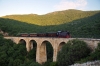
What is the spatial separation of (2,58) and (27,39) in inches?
386

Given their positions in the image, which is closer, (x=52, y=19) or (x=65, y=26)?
(x=65, y=26)

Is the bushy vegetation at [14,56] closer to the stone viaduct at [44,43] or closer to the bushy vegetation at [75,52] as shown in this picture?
the stone viaduct at [44,43]

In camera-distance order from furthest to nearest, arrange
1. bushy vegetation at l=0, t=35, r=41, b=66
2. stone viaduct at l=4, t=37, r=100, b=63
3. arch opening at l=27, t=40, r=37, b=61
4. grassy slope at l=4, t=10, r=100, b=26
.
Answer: grassy slope at l=4, t=10, r=100, b=26 < arch opening at l=27, t=40, r=37, b=61 < bushy vegetation at l=0, t=35, r=41, b=66 < stone viaduct at l=4, t=37, r=100, b=63

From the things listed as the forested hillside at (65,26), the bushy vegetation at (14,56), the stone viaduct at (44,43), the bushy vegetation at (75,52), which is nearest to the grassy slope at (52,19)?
the forested hillside at (65,26)

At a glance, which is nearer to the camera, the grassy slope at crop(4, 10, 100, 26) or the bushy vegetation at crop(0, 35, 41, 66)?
the bushy vegetation at crop(0, 35, 41, 66)

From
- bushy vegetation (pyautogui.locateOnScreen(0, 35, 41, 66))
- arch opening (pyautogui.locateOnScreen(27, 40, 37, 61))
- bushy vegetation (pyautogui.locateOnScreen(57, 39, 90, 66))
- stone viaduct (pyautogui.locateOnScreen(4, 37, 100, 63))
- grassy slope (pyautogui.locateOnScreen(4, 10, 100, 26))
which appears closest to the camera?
bushy vegetation (pyautogui.locateOnScreen(57, 39, 90, 66))

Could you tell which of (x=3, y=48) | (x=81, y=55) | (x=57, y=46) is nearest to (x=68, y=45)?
(x=81, y=55)

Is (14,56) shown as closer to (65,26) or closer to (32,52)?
(32,52)

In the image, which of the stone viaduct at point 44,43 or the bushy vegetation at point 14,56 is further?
the bushy vegetation at point 14,56

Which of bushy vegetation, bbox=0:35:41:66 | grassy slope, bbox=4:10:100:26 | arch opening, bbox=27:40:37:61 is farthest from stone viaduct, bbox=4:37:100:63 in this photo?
grassy slope, bbox=4:10:100:26

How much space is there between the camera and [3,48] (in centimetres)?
4697

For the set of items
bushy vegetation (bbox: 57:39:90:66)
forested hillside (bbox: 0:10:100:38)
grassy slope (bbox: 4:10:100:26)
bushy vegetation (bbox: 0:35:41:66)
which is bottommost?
bushy vegetation (bbox: 0:35:41:66)

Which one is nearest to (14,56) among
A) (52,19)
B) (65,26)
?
(65,26)

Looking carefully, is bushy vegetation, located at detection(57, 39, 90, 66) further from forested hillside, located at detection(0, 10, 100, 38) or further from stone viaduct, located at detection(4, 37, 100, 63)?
forested hillside, located at detection(0, 10, 100, 38)
